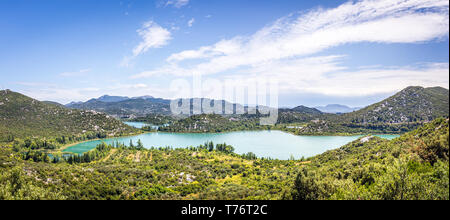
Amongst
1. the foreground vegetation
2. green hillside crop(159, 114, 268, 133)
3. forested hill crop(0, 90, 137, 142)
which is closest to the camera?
the foreground vegetation

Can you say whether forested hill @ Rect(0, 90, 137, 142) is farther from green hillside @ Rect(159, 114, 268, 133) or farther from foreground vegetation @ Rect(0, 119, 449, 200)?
green hillside @ Rect(159, 114, 268, 133)

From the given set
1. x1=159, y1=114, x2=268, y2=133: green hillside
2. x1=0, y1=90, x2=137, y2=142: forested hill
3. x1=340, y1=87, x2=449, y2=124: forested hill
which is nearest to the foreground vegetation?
x1=0, y1=90, x2=137, y2=142: forested hill

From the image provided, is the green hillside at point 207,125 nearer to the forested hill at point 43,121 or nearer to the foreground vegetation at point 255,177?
the forested hill at point 43,121

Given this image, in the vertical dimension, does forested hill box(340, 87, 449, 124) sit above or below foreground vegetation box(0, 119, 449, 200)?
above

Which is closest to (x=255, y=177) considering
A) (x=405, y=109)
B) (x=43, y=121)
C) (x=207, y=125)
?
(x=405, y=109)

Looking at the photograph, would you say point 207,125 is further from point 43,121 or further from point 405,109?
point 405,109
